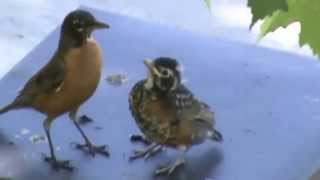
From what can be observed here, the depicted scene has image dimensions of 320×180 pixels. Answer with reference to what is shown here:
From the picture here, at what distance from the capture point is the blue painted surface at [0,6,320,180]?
819mm

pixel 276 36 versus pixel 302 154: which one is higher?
pixel 302 154

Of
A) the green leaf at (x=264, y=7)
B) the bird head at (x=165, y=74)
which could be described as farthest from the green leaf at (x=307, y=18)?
the bird head at (x=165, y=74)

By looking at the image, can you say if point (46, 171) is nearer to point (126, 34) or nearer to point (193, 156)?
point (193, 156)

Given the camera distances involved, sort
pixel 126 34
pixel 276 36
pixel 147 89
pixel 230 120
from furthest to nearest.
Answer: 1. pixel 276 36
2. pixel 126 34
3. pixel 230 120
4. pixel 147 89

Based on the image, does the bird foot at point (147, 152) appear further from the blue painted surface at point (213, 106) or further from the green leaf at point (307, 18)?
the green leaf at point (307, 18)

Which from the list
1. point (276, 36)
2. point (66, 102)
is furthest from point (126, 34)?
point (276, 36)

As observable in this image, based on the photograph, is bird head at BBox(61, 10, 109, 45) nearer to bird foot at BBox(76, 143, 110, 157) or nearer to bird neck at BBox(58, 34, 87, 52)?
bird neck at BBox(58, 34, 87, 52)

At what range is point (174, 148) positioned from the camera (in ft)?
2.69

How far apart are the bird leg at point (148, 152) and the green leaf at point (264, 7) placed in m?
0.52

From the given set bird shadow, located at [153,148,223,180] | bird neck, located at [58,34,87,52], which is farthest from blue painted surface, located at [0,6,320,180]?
bird neck, located at [58,34,87,52]

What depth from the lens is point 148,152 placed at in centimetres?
84

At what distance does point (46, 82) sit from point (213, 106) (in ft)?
0.68

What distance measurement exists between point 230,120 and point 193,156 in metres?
0.08

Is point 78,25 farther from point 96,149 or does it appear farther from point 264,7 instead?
point 264,7
